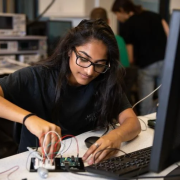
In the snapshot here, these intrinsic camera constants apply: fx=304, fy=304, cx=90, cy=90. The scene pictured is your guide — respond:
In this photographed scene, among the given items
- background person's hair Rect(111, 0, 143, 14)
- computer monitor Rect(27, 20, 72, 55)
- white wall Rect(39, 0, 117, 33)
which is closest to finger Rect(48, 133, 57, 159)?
computer monitor Rect(27, 20, 72, 55)

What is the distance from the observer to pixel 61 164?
3.05ft

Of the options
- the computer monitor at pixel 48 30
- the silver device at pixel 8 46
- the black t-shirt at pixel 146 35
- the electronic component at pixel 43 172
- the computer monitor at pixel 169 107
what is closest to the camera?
the computer monitor at pixel 169 107

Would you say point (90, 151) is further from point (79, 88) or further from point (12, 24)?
point (12, 24)

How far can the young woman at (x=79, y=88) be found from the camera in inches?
46.2

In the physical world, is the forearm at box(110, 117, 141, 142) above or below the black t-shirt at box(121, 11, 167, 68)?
below

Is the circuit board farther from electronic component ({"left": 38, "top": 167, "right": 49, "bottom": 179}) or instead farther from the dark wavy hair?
the dark wavy hair

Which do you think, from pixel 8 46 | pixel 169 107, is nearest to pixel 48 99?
pixel 169 107

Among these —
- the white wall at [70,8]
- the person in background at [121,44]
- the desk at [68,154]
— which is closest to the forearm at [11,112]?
the desk at [68,154]

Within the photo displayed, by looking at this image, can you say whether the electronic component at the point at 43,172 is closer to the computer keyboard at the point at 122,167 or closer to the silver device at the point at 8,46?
the computer keyboard at the point at 122,167

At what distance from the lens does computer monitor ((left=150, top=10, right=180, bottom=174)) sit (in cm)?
59

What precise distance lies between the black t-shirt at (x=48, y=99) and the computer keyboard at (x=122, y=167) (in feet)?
1.40

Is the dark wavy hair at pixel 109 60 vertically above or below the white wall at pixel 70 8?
below

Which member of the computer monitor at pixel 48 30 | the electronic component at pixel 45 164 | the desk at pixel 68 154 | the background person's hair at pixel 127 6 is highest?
the background person's hair at pixel 127 6

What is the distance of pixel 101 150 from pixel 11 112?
1.07ft
